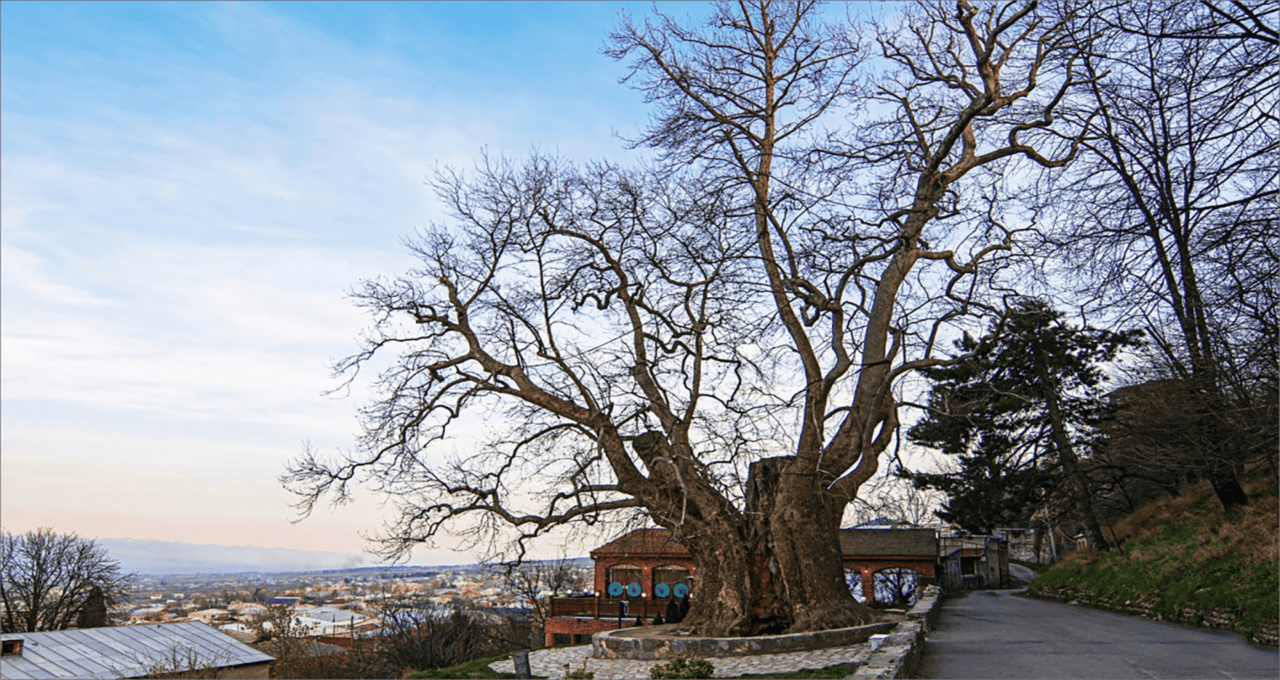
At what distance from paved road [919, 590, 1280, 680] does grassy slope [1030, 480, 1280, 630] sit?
613 mm

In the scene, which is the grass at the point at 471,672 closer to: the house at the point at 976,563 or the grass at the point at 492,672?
the grass at the point at 492,672

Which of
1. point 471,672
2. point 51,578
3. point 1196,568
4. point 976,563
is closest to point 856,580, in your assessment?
point 1196,568

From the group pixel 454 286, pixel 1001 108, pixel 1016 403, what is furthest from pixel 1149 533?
pixel 454 286

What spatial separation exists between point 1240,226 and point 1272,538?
234 inches

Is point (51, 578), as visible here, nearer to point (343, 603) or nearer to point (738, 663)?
point (343, 603)

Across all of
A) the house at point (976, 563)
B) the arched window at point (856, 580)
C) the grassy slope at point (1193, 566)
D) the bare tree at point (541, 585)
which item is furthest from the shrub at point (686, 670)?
the house at point (976, 563)

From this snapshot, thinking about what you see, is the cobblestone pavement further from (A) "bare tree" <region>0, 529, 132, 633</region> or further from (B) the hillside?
(A) "bare tree" <region>0, 529, 132, 633</region>

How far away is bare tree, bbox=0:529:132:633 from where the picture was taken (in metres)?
36.0

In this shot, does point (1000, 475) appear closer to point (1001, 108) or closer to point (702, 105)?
point (1001, 108)

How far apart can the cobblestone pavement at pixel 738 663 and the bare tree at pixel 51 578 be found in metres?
32.8

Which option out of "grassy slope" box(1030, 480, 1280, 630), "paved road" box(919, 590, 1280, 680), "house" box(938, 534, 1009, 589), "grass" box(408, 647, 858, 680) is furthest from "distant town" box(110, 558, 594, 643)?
"house" box(938, 534, 1009, 589)

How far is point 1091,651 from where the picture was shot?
426 inches

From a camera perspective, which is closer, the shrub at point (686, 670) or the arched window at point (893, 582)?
the shrub at point (686, 670)

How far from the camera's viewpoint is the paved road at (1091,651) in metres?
9.10
